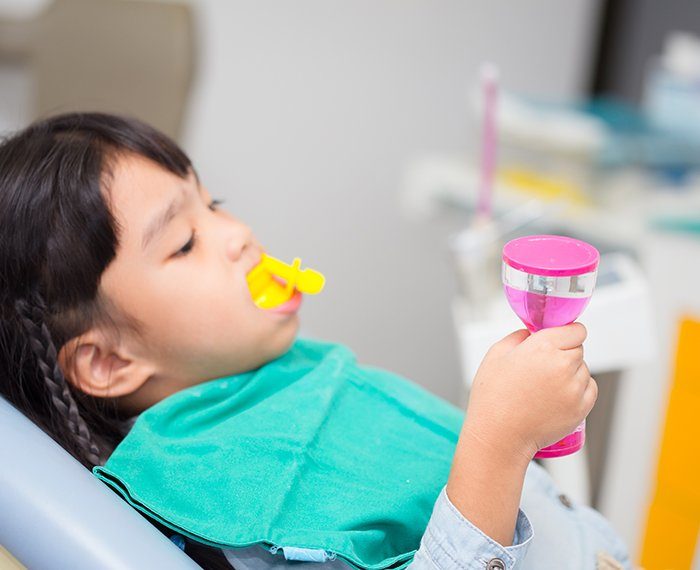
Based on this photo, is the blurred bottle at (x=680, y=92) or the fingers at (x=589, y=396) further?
the blurred bottle at (x=680, y=92)

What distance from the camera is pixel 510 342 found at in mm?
658

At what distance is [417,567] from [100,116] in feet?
1.69

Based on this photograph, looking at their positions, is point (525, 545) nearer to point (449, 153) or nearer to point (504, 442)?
point (504, 442)

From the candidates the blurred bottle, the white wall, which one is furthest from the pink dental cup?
the white wall

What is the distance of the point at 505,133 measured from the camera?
1.69 m

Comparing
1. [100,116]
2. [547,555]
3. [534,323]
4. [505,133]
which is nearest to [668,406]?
[505,133]

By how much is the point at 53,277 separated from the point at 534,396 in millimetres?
409

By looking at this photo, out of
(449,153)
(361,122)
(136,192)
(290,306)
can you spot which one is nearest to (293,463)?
(290,306)

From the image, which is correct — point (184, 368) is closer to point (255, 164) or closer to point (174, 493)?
point (174, 493)

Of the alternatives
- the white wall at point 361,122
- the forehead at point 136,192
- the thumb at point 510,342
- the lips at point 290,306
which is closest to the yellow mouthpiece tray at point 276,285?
the lips at point 290,306

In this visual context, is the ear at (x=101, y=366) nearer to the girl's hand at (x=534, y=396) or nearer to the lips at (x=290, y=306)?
the lips at (x=290, y=306)

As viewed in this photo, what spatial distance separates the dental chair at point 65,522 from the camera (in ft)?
1.86

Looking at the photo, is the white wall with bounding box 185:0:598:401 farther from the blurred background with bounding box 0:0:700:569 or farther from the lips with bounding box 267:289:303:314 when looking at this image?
the lips with bounding box 267:289:303:314

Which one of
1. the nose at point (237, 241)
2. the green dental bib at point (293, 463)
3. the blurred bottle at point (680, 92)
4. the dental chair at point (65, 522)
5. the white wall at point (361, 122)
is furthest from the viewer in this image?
the white wall at point (361, 122)
